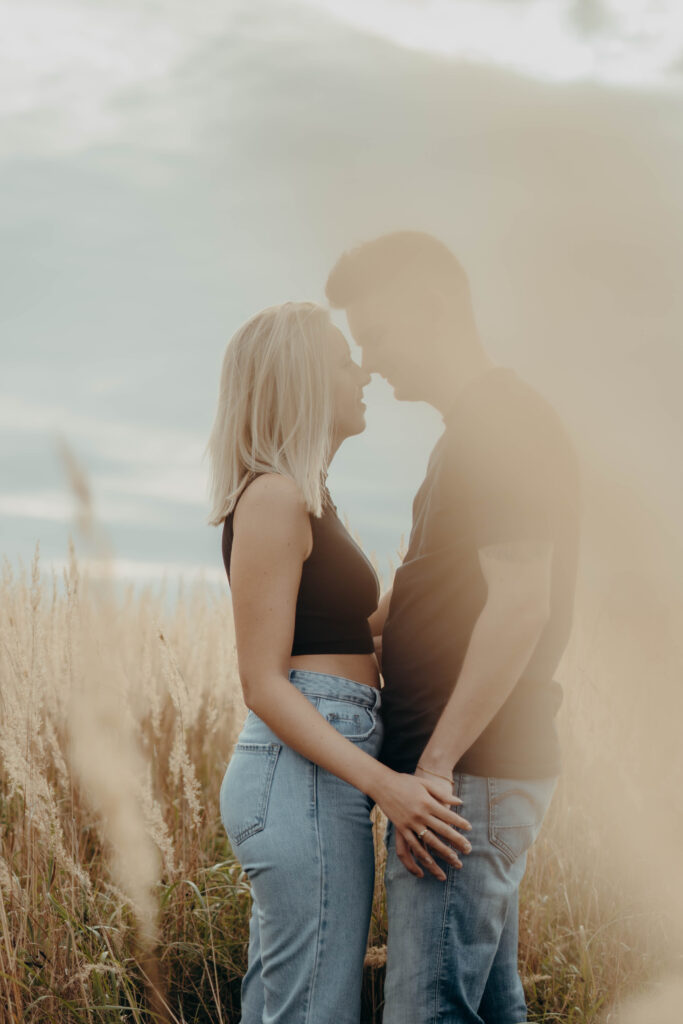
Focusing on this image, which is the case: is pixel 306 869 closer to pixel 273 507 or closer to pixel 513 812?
pixel 513 812

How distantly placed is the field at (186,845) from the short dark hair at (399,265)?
99 centimetres

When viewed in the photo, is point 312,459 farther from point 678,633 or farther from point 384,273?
point 678,633

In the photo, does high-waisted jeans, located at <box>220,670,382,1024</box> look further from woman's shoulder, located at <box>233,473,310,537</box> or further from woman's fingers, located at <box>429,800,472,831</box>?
woman's shoulder, located at <box>233,473,310,537</box>

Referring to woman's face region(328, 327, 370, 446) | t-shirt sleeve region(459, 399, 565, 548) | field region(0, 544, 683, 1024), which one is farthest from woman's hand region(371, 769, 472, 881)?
field region(0, 544, 683, 1024)

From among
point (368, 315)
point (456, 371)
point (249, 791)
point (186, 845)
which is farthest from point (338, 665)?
point (186, 845)

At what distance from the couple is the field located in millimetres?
734

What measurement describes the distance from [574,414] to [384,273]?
0.60m

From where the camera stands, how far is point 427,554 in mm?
1529

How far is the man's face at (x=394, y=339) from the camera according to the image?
171 centimetres

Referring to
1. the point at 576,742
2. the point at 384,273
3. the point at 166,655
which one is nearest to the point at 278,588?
the point at 384,273

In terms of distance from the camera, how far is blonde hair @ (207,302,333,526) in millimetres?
1529

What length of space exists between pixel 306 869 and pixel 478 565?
576 mm

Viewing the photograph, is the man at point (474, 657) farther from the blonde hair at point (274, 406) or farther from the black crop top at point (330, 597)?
the blonde hair at point (274, 406)

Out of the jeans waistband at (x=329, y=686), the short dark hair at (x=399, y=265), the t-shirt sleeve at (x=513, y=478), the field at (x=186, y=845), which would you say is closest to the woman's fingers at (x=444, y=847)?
the jeans waistband at (x=329, y=686)
